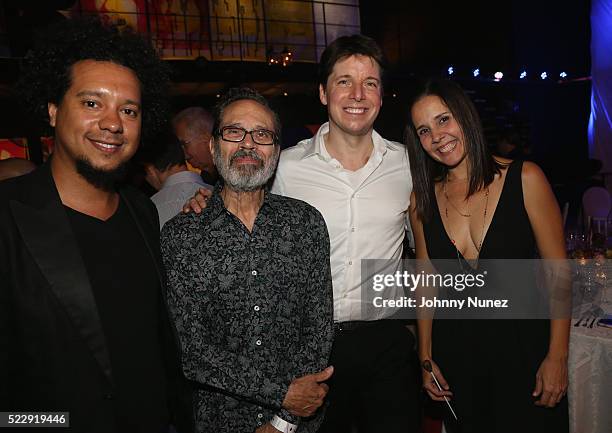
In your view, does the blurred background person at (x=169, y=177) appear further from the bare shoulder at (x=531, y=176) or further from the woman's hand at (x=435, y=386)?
the bare shoulder at (x=531, y=176)

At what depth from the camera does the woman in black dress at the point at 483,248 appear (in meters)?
2.07

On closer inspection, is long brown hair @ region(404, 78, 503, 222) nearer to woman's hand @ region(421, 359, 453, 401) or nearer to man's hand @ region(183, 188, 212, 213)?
woman's hand @ region(421, 359, 453, 401)

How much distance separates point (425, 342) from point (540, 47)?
9898 millimetres

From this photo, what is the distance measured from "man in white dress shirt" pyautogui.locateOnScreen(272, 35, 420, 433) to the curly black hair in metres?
0.87

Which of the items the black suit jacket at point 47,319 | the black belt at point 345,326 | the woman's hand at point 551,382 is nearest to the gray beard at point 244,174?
the black suit jacket at point 47,319

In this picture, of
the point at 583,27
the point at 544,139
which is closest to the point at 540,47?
the point at 583,27

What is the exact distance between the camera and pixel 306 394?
183 centimetres

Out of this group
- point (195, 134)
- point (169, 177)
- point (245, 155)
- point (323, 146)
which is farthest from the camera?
point (195, 134)

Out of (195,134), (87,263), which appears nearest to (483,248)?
(87,263)

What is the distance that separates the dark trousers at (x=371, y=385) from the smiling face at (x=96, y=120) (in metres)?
1.29

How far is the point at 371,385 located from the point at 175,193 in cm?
164

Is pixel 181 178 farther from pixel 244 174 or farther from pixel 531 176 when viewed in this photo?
pixel 531 176

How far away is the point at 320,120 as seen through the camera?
9234mm

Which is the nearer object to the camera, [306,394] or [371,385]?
[306,394]
